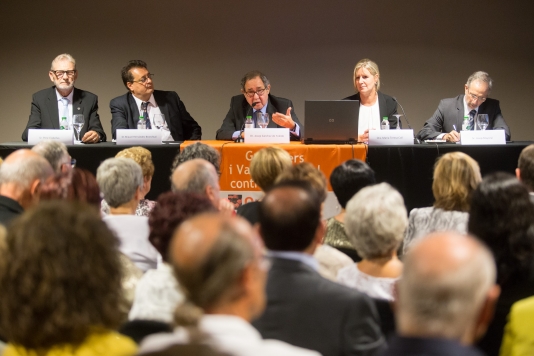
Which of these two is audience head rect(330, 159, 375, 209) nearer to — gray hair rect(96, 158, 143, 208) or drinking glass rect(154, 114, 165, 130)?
gray hair rect(96, 158, 143, 208)

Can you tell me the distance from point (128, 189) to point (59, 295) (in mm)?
1438

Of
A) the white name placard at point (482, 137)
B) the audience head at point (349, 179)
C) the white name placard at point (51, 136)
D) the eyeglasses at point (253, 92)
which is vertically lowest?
the audience head at point (349, 179)

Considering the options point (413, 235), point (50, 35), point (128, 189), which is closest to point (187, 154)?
point (128, 189)

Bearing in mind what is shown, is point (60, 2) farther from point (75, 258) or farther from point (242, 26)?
point (75, 258)

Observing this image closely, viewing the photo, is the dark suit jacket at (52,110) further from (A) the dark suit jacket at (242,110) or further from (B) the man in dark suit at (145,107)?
(A) the dark suit jacket at (242,110)

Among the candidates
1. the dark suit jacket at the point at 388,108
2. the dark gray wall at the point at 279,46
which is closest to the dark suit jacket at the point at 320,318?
the dark suit jacket at the point at 388,108

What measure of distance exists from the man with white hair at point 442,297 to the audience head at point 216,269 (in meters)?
0.26

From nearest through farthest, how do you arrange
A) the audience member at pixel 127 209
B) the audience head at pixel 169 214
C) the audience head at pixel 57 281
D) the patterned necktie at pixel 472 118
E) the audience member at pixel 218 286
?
the audience member at pixel 218 286 < the audience head at pixel 57 281 < the audience head at pixel 169 214 < the audience member at pixel 127 209 < the patterned necktie at pixel 472 118

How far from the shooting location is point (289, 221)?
1.69 meters

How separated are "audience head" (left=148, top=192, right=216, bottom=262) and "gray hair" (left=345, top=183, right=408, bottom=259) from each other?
1.49ft

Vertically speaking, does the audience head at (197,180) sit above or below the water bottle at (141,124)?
below

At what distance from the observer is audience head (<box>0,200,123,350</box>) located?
1.29 metres

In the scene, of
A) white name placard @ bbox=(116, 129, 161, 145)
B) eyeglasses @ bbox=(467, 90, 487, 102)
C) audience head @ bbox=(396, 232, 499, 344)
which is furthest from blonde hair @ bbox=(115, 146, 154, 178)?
eyeglasses @ bbox=(467, 90, 487, 102)

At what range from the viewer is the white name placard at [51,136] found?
4.67 metres
